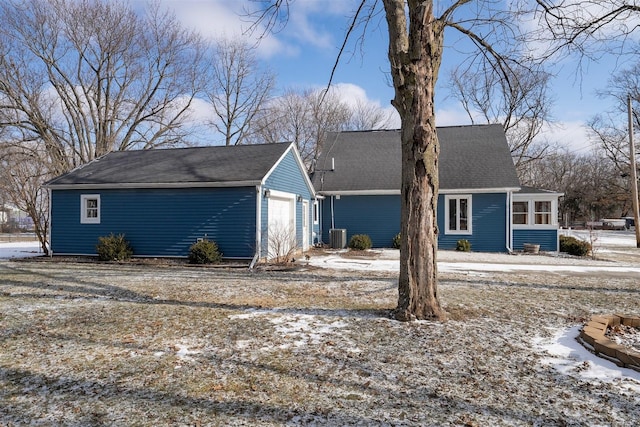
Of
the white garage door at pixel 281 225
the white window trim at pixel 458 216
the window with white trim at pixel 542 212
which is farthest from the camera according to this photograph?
the white window trim at pixel 458 216

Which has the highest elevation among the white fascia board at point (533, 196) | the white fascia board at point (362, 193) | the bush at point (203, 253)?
the white fascia board at point (362, 193)

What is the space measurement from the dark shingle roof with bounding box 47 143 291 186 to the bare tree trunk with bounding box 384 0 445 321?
717 centimetres

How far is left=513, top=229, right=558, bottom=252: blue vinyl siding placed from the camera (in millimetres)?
16428

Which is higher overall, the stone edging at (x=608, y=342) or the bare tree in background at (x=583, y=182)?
the bare tree in background at (x=583, y=182)

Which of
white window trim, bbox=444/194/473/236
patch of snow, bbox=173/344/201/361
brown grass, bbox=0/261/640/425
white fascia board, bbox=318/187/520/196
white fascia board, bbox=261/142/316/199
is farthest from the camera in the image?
white window trim, bbox=444/194/473/236

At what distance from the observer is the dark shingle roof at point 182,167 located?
12.7 metres

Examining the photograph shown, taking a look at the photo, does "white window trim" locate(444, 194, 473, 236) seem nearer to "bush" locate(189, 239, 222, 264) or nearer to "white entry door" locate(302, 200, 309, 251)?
"white entry door" locate(302, 200, 309, 251)

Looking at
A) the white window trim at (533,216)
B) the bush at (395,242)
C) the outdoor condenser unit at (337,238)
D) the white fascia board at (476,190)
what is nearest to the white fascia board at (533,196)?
the white window trim at (533,216)

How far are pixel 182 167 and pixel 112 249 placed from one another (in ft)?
11.3

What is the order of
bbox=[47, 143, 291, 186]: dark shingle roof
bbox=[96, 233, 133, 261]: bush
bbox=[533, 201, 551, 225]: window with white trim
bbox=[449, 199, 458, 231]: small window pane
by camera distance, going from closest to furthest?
bbox=[96, 233, 133, 261]: bush, bbox=[47, 143, 291, 186]: dark shingle roof, bbox=[533, 201, 551, 225]: window with white trim, bbox=[449, 199, 458, 231]: small window pane

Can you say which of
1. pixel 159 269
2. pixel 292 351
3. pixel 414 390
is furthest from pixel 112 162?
pixel 414 390

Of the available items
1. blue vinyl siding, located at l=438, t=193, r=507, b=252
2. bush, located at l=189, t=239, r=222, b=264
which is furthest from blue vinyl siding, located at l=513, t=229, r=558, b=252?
bush, located at l=189, t=239, r=222, b=264

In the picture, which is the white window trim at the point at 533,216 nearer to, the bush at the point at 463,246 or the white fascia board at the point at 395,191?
the white fascia board at the point at 395,191

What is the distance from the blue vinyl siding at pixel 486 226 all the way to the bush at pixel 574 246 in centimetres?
240
